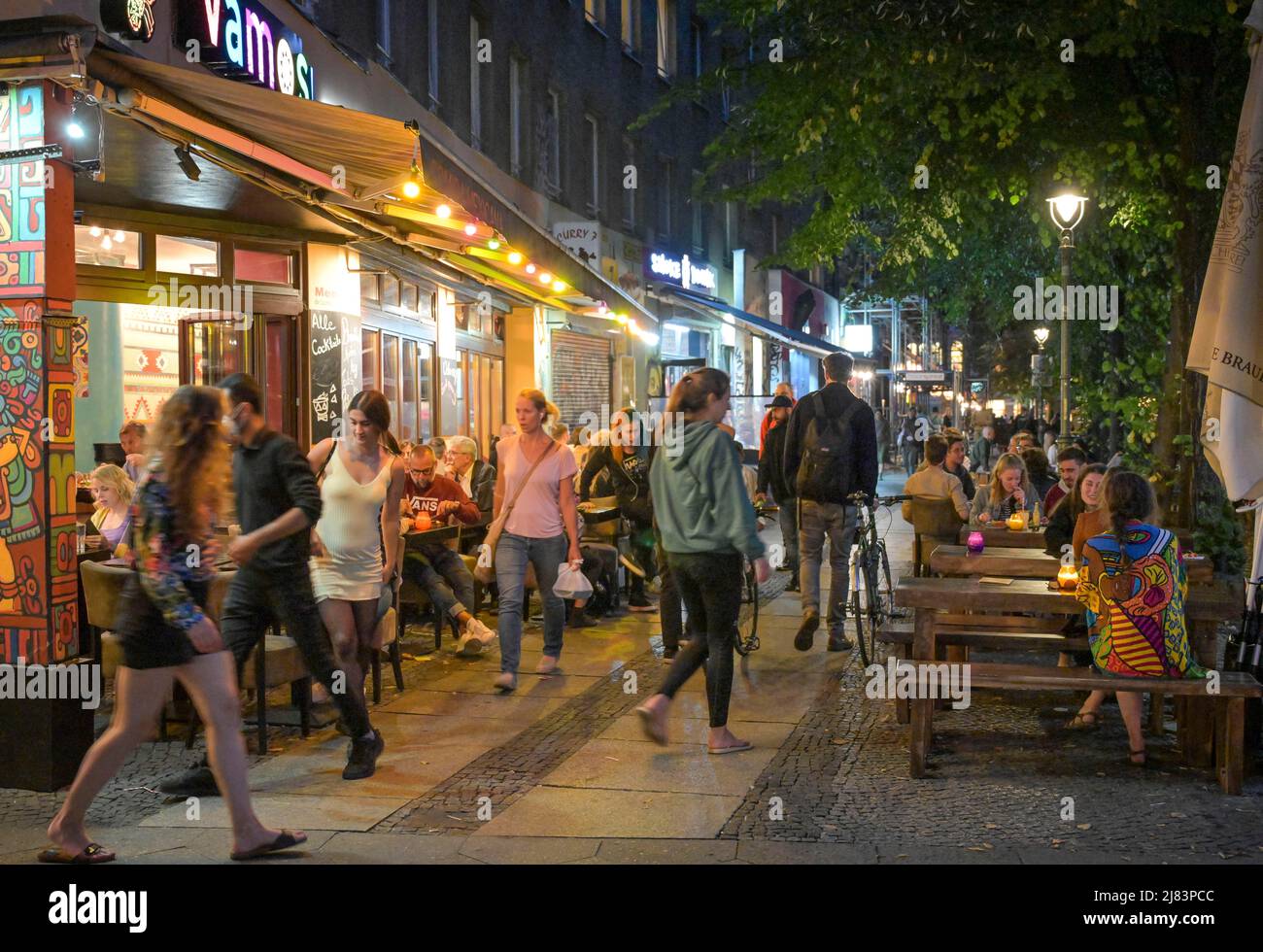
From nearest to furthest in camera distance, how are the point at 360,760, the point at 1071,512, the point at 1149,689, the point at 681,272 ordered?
the point at 1149,689, the point at 360,760, the point at 1071,512, the point at 681,272

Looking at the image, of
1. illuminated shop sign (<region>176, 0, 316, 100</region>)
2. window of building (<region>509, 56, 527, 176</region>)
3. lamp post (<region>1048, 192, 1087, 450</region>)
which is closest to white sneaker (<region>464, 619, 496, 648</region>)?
illuminated shop sign (<region>176, 0, 316, 100</region>)

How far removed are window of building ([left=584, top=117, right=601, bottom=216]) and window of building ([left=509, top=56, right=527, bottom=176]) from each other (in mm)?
3086

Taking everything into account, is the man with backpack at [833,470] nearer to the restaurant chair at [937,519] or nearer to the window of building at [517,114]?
the restaurant chair at [937,519]

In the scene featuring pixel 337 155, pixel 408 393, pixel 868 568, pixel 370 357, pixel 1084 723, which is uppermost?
pixel 337 155

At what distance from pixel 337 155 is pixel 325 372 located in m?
5.00

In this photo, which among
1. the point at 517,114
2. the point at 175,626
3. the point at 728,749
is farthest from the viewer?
the point at 517,114

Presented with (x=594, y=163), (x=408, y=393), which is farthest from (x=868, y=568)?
(x=594, y=163)

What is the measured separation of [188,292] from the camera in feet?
40.4

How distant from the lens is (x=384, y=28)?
49.9ft

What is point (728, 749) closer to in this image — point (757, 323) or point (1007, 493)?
point (1007, 493)

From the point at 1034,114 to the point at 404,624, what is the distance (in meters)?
7.34

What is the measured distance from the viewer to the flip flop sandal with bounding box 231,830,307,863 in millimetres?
5180
